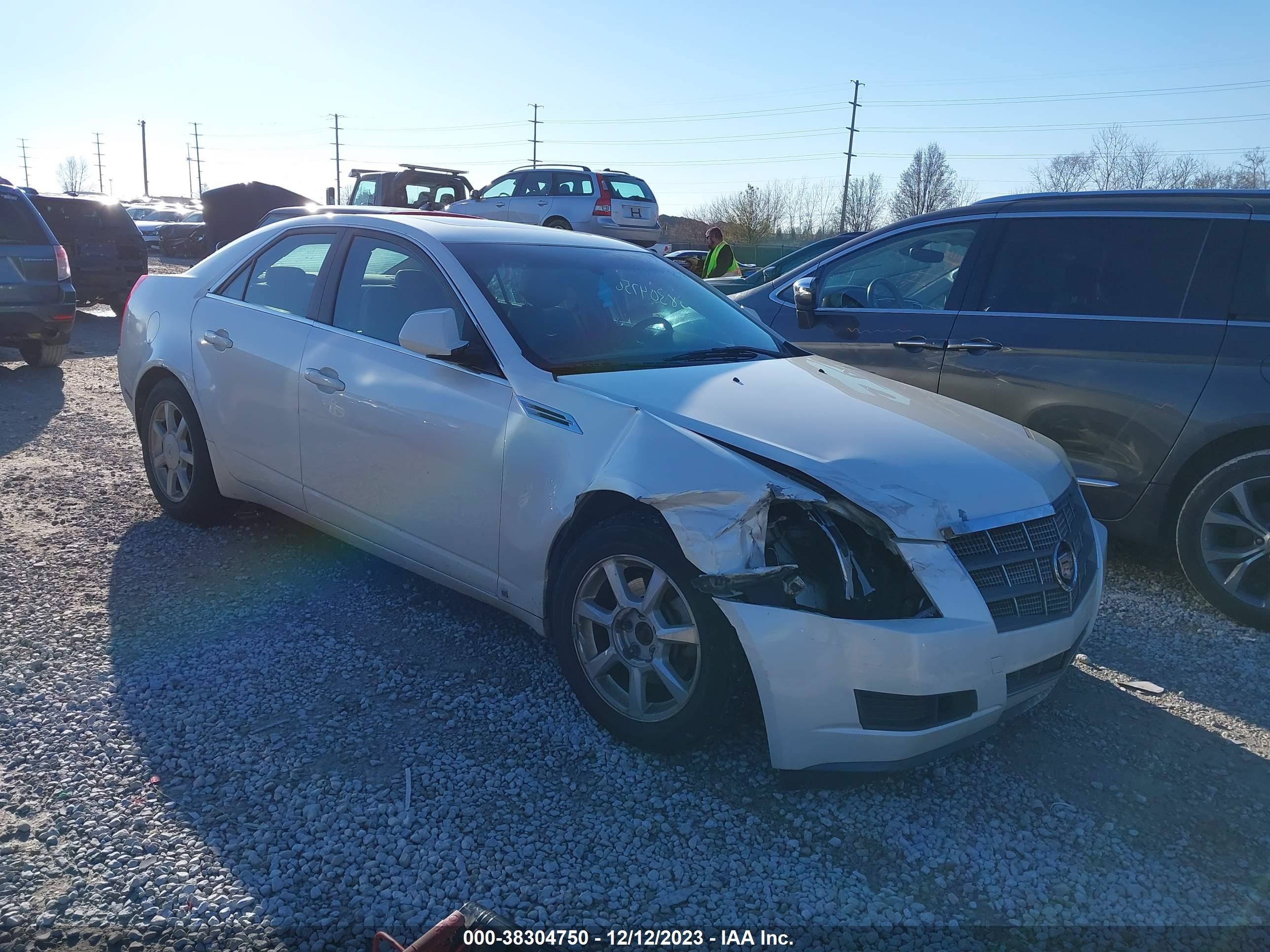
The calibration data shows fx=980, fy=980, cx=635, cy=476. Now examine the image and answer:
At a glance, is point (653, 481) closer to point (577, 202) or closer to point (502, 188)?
point (577, 202)

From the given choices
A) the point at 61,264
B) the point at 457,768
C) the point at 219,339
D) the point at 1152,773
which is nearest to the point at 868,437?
the point at 1152,773

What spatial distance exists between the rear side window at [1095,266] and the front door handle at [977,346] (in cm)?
19

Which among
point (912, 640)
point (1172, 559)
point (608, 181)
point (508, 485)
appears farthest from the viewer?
point (608, 181)

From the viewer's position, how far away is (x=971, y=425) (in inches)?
141

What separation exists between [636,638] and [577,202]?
18309 mm

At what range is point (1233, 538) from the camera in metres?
4.42

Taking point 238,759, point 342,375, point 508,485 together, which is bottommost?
point 238,759

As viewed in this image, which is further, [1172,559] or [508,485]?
[1172,559]

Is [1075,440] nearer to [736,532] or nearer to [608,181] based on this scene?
[736,532]

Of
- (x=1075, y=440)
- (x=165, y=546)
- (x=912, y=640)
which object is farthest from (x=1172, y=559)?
(x=165, y=546)

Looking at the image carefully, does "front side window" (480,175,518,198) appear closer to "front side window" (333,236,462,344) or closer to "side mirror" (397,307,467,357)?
"front side window" (333,236,462,344)

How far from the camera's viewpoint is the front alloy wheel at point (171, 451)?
5043 millimetres

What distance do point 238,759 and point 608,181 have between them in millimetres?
18736

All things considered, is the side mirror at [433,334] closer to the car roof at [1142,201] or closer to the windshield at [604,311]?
the windshield at [604,311]
